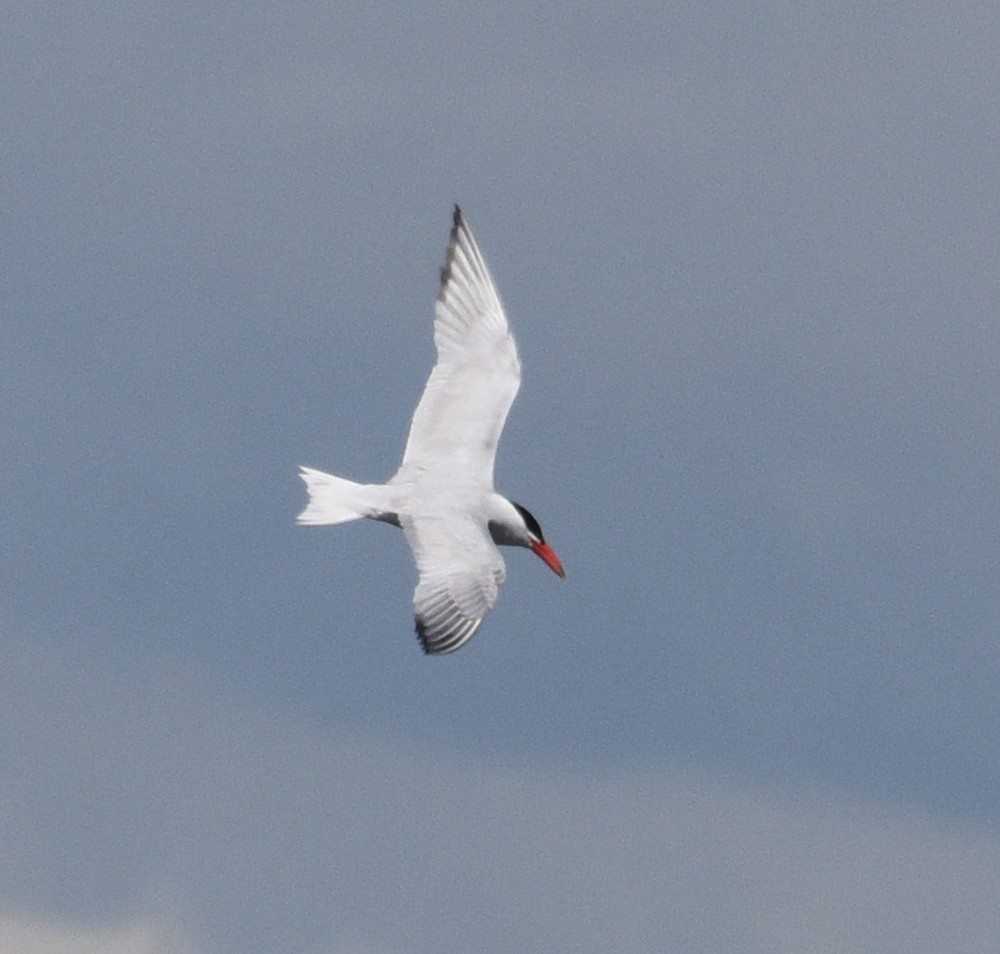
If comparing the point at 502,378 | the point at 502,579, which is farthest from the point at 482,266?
the point at 502,579

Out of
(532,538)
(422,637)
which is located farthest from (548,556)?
(422,637)

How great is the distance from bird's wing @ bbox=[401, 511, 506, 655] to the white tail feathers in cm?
57

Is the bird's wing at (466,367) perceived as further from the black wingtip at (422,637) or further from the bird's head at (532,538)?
the black wingtip at (422,637)

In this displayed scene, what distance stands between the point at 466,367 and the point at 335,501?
11.0 ft

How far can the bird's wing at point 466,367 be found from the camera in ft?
94.0

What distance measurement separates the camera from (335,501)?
87.6 ft

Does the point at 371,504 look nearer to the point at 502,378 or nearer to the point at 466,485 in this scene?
the point at 466,485

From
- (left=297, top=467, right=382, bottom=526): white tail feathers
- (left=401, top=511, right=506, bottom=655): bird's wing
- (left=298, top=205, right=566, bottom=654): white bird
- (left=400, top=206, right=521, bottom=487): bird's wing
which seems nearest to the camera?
(left=401, top=511, right=506, bottom=655): bird's wing

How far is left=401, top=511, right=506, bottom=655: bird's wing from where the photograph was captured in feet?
79.5

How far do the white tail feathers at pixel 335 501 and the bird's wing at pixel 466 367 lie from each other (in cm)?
155

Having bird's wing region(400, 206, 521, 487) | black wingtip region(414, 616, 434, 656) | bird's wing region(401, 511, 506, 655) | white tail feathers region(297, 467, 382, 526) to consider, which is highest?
bird's wing region(400, 206, 521, 487)

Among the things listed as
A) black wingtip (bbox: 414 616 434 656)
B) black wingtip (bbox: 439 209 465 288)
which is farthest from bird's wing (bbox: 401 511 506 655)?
black wingtip (bbox: 439 209 465 288)

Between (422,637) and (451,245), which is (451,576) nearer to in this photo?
(422,637)

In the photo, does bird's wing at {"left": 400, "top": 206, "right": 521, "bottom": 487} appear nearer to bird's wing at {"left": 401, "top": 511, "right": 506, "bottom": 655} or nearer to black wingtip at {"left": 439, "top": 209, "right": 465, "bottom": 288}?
black wingtip at {"left": 439, "top": 209, "right": 465, "bottom": 288}
